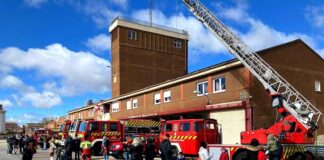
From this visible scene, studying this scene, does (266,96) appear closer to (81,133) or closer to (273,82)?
(273,82)

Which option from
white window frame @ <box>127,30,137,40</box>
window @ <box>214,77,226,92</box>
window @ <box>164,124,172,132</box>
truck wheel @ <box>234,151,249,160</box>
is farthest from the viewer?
white window frame @ <box>127,30,137,40</box>

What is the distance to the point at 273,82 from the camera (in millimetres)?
24688

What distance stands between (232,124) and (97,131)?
8.73 m

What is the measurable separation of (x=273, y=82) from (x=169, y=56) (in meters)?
38.0

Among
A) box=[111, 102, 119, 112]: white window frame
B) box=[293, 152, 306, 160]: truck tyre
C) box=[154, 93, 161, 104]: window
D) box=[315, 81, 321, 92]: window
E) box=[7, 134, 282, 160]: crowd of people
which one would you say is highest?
box=[315, 81, 321, 92]: window

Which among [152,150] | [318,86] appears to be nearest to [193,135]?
[152,150]

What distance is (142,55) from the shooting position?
191 feet

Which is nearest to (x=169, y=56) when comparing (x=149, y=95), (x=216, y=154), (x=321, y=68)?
(x=149, y=95)

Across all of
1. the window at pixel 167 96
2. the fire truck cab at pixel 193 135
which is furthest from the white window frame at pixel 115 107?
the fire truck cab at pixel 193 135

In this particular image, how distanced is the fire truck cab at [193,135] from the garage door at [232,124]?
427 cm

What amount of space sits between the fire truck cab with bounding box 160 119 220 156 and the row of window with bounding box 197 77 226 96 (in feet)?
23.3

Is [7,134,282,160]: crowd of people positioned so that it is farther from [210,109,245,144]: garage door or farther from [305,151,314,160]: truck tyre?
[210,109,245,144]: garage door

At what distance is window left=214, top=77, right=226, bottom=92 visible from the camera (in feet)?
95.0

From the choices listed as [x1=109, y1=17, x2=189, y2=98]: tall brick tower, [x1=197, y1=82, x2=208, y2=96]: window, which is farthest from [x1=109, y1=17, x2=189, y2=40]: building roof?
[x1=197, y1=82, x2=208, y2=96]: window
